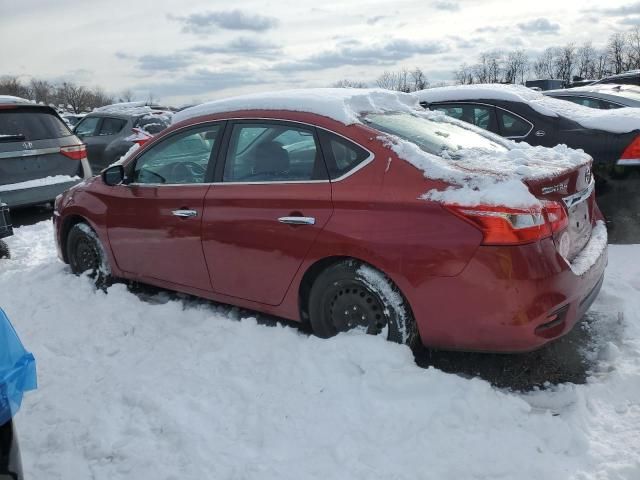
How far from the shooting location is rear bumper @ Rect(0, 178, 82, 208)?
679 cm

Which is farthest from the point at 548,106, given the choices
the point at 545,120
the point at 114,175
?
the point at 114,175

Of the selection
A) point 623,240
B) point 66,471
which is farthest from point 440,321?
point 623,240

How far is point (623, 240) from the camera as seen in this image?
221 inches

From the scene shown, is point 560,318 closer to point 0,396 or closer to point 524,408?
point 524,408

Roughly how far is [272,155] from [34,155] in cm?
453

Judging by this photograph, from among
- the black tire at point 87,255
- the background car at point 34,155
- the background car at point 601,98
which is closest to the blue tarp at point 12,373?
the black tire at point 87,255

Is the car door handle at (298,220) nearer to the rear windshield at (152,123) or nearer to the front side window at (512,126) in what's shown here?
the front side window at (512,126)

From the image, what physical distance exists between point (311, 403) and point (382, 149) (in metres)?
1.46

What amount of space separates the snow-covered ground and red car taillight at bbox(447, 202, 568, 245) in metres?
0.80

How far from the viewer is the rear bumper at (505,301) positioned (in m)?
2.91

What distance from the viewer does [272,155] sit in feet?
12.5

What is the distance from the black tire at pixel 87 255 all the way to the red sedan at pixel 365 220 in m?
0.43

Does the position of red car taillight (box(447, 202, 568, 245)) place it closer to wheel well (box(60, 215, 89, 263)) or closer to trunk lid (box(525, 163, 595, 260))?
trunk lid (box(525, 163, 595, 260))

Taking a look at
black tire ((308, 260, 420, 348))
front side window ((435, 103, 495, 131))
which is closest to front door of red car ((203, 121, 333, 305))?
black tire ((308, 260, 420, 348))
